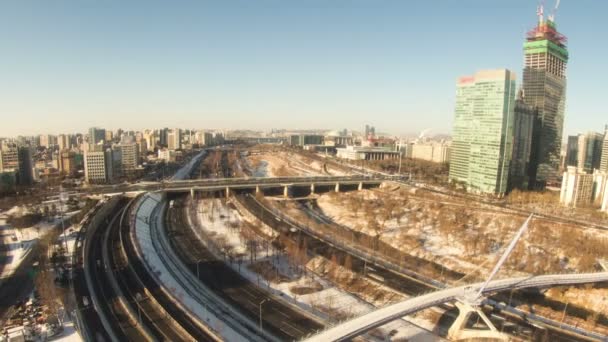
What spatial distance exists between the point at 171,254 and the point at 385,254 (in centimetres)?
1936

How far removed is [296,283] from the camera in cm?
2648

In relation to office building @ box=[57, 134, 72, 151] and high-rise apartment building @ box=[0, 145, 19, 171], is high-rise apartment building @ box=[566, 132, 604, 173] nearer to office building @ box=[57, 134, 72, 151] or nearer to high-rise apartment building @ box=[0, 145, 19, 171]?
high-rise apartment building @ box=[0, 145, 19, 171]

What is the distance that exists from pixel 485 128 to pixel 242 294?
49.8 m

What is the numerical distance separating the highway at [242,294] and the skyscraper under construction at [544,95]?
61797mm

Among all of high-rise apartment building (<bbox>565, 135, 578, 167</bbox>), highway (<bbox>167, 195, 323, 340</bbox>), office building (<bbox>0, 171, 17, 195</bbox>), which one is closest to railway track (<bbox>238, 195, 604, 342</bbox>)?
highway (<bbox>167, 195, 323, 340</bbox>)

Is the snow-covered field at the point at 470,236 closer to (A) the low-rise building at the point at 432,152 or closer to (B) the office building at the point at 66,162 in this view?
(B) the office building at the point at 66,162

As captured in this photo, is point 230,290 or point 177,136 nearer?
point 230,290

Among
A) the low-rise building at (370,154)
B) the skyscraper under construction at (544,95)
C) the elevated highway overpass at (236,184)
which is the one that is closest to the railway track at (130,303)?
the elevated highway overpass at (236,184)

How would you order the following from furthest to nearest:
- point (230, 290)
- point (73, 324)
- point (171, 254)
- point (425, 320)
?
point (171, 254) → point (230, 290) → point (425, 320) → point (73, 324)

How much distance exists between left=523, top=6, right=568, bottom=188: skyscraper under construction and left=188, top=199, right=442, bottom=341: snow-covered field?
183ft

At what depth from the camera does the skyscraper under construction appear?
215ft

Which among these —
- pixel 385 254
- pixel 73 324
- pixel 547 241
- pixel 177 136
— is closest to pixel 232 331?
pixel 73 324

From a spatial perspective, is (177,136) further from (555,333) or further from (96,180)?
(555,333)

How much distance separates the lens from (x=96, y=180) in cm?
6500
